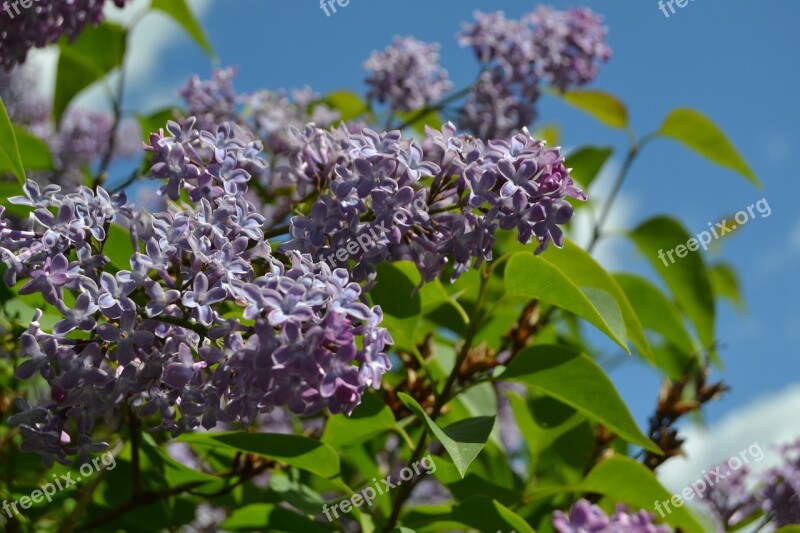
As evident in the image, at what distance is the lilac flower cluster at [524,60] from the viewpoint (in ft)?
9.05

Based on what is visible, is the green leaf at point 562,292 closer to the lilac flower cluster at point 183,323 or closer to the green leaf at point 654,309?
the lilac flower cluster at point 183,323

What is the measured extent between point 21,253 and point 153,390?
27 centimetres

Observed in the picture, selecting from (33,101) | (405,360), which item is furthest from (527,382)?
(33,101)

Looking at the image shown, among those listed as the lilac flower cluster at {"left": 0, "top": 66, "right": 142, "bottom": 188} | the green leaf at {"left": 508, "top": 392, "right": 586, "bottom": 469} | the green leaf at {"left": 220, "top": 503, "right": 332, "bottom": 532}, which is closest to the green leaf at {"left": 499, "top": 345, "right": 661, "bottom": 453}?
the green leaf at {"left": 508, "top": 392, "right": 586, "bottom": 469}

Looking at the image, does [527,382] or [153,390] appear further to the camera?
[527,382]

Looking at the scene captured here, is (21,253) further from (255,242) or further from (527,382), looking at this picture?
(527,382)

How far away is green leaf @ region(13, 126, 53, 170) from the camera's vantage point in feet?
7.98

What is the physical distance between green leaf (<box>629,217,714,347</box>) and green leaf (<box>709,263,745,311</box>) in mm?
1157

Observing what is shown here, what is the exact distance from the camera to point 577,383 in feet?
5.18

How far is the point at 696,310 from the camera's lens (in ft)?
8.51

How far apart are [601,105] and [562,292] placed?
5.56 ft

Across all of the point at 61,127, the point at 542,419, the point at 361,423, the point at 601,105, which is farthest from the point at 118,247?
the point at 61,127

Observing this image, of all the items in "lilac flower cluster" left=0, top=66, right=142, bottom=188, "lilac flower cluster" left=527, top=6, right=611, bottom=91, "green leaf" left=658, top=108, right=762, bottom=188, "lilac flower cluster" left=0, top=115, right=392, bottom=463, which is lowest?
"lilac flower cluster" left=0, top=115, right=392, bottom=463

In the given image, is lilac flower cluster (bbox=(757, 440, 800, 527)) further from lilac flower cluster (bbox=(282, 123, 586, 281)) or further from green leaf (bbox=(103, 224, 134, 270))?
green leaf (bbox=(103, 224, 134, 270))
